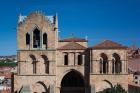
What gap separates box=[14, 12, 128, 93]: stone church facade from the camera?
70625mm

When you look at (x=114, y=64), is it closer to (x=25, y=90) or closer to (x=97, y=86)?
(x=97, y=86)

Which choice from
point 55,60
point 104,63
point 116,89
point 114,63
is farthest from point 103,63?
point 55,60

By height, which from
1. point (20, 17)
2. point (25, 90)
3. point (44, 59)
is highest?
point (20, 17)

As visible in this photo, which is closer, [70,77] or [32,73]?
[32,73]

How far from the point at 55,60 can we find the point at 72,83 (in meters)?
7.17

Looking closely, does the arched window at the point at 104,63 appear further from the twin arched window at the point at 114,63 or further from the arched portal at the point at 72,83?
the arched portal at the point at 72,83

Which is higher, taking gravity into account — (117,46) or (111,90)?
(117,46)

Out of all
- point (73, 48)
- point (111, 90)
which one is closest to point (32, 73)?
point (73, 48)

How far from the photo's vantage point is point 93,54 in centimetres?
7062

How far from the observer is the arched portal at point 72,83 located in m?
75.4

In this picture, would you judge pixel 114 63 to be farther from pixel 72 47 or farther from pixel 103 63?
pixel 72 47

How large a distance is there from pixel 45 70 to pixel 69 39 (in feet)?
26.5

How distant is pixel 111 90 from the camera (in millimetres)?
68375

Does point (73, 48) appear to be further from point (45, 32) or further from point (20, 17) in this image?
point (20, 17)
